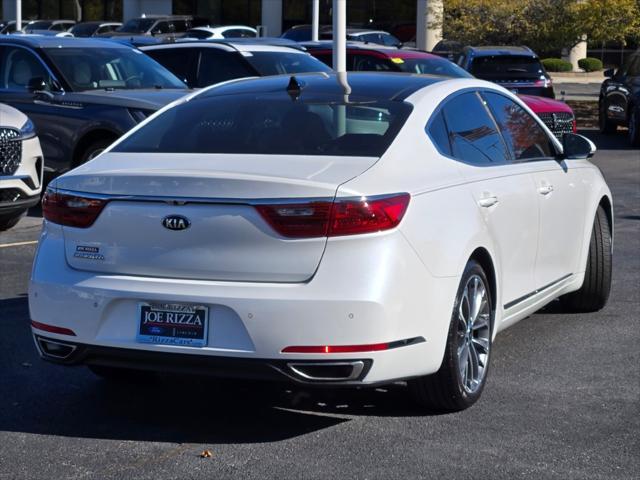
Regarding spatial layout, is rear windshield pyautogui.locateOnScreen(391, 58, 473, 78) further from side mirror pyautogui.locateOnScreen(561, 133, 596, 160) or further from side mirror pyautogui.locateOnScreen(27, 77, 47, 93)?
side mirror pyautogui.locateOnScreen(561, 133, 596, 160)

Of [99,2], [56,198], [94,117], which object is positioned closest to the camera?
[56,198]

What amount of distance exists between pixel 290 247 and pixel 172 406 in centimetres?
136

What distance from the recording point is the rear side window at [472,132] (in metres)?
6.34

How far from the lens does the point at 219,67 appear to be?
16.0 m

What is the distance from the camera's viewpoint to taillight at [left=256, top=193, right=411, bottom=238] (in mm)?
5184

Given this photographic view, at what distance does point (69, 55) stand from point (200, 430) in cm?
909

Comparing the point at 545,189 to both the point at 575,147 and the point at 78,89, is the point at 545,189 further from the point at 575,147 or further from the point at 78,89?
the point at 78,89

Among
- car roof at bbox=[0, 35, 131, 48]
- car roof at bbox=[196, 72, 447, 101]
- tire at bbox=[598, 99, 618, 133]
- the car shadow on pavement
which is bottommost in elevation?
tire at bbox=[598, 99, 618, 133]

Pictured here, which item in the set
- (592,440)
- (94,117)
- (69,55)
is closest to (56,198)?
(592,440)

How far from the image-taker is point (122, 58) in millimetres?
14352

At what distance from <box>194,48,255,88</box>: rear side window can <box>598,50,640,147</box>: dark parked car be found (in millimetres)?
8330

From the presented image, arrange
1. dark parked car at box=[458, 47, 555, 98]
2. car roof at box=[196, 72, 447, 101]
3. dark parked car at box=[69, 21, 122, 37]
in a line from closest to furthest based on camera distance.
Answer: car roof at box=[196, 72, 447, 101] → dark parked car at box=[458, 47, 555, 98] → dark parked car at box=[69, 21, 122, 37]

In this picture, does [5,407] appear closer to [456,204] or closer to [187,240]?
[187,240]

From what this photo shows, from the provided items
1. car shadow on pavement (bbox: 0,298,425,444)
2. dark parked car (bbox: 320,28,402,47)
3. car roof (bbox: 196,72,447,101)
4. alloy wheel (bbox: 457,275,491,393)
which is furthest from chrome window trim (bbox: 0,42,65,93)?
dark parked car (bbox: 320,28,402,47)
